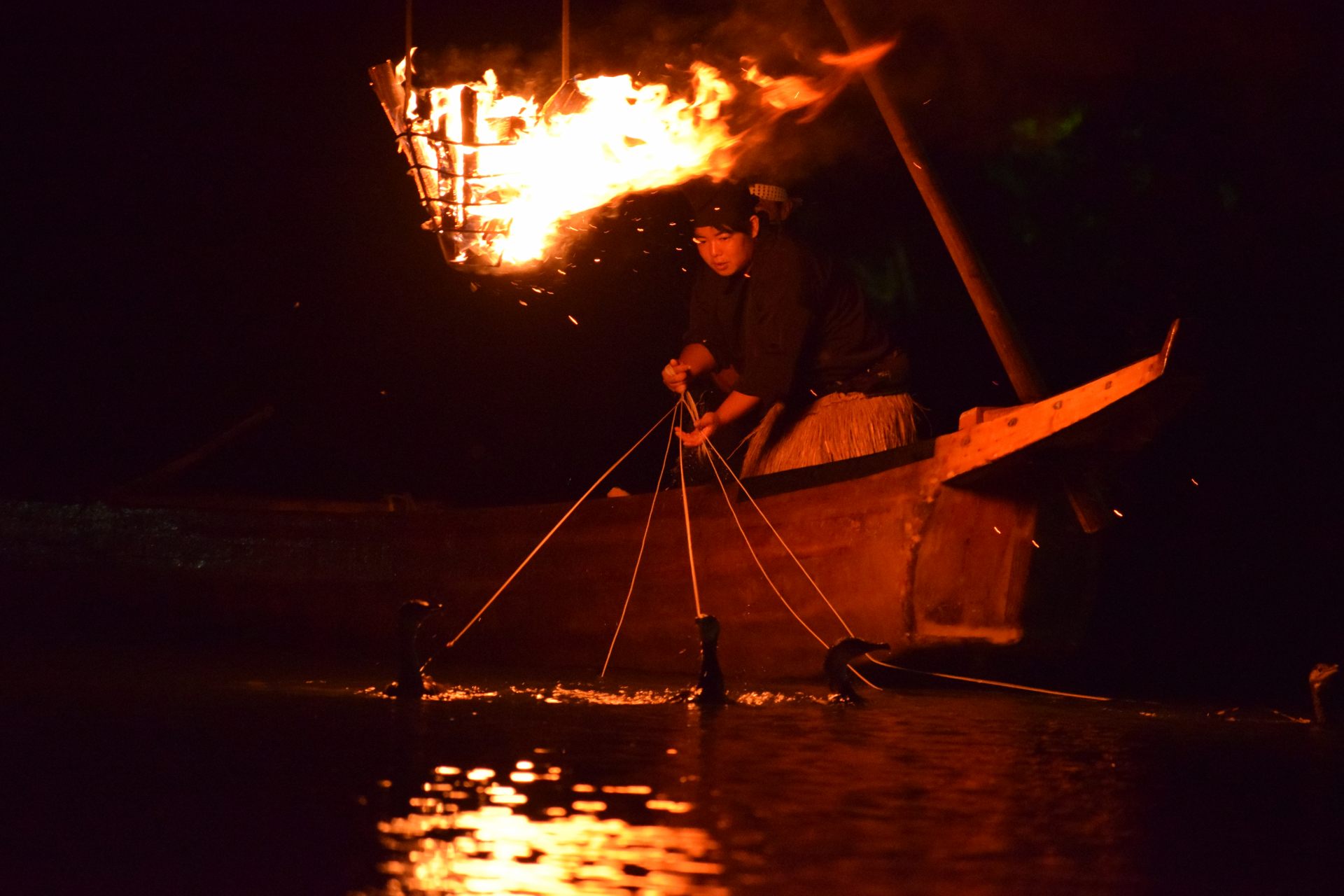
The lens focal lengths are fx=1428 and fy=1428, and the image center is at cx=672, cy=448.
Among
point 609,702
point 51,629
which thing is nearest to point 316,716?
point 609,702

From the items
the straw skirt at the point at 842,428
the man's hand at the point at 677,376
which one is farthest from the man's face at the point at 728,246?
the straw skirt at the point at 842,428

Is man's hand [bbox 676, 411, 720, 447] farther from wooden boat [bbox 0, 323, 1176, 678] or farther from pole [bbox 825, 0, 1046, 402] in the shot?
pole [bbox 825, 0, 1046, 402]

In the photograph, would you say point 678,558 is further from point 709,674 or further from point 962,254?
point 962,254

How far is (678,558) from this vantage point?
223 inches

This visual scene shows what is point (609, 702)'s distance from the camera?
4.46 m

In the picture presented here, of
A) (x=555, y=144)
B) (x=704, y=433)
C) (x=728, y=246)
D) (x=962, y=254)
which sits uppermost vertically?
(x=555, y=144)

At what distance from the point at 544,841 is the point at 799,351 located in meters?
3.44

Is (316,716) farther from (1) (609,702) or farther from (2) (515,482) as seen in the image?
(2) (515,482)

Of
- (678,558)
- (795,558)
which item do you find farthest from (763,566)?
(678,558)

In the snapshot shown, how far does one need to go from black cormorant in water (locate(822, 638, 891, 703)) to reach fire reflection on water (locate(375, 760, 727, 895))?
1795mm

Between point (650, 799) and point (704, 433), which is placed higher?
point (704, 433)

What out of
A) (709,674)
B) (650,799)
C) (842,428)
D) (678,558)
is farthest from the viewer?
(842,428)

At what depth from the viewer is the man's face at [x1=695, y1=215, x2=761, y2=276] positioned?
19.2ft

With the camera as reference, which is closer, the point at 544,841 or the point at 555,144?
the point at 544,841
